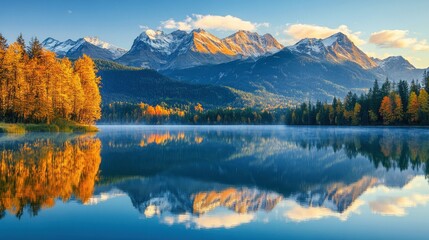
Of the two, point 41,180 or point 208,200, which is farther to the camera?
point 41,180

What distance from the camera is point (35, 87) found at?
3071 inches

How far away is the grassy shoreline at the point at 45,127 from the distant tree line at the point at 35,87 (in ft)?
5.70

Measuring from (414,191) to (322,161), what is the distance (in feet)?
42.7

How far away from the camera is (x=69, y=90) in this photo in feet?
275

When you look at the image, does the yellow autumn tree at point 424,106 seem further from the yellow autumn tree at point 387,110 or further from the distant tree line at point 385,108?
the yellow autumn tree at point 387,110

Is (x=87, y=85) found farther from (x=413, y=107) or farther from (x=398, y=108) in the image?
(x=398, y=108)

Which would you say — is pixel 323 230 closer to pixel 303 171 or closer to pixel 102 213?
pixel 102 213

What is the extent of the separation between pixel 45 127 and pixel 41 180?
210 feet

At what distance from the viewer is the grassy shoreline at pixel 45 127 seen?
70.0 m

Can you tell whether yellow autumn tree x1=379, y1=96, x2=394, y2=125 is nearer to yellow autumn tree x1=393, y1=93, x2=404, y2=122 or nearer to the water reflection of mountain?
yellow autumn tree x1=393, y1=93, x2=404, y2=122

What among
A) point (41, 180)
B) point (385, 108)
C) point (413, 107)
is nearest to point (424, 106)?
point (413, 107)

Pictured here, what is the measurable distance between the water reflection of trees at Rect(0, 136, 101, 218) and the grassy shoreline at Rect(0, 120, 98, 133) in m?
42.9

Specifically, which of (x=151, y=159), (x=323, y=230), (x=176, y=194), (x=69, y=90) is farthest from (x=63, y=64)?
(x=323, y=230)

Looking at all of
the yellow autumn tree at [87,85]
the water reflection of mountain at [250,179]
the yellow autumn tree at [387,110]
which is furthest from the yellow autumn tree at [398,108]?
the water reflection of mountain at [250,179]
